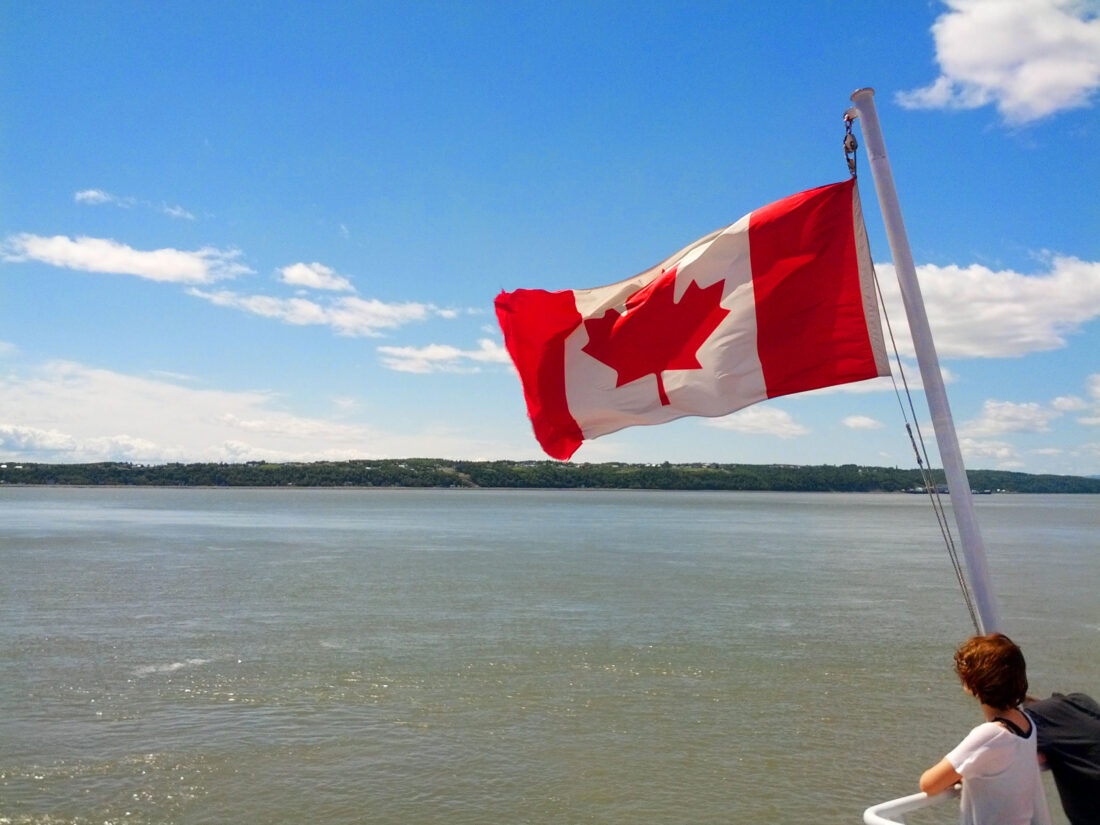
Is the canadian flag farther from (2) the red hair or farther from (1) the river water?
(1) the river water

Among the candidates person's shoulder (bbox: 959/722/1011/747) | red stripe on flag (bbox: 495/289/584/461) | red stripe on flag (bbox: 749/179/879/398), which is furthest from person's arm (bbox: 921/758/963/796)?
red stripe on flag (bbox: 495/289/584/461)

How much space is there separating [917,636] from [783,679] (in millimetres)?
6357

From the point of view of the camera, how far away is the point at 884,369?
5609 mm

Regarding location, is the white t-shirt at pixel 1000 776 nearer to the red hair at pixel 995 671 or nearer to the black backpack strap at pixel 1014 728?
the black backpack strap at pixel 1014 728

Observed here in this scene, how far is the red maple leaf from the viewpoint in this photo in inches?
241

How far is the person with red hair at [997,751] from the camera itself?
3809 millimetres

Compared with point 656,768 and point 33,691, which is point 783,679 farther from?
point 33,691

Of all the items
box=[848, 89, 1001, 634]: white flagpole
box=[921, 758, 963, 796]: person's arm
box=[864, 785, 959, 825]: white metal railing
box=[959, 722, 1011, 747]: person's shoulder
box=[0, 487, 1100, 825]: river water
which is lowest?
box=[0, 487, 1100, 825]: river water

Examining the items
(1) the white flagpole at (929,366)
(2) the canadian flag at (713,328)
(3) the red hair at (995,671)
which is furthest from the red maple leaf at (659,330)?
(3) the red hair at (995,671)

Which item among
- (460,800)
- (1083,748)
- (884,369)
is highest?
(884,369)

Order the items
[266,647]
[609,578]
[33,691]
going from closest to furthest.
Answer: [33,691] → [266,647] → [609,578]

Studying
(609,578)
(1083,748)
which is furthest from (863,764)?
(609,578)

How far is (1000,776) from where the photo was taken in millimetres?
3859

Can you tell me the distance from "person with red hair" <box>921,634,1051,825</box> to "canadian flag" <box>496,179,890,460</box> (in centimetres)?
216
